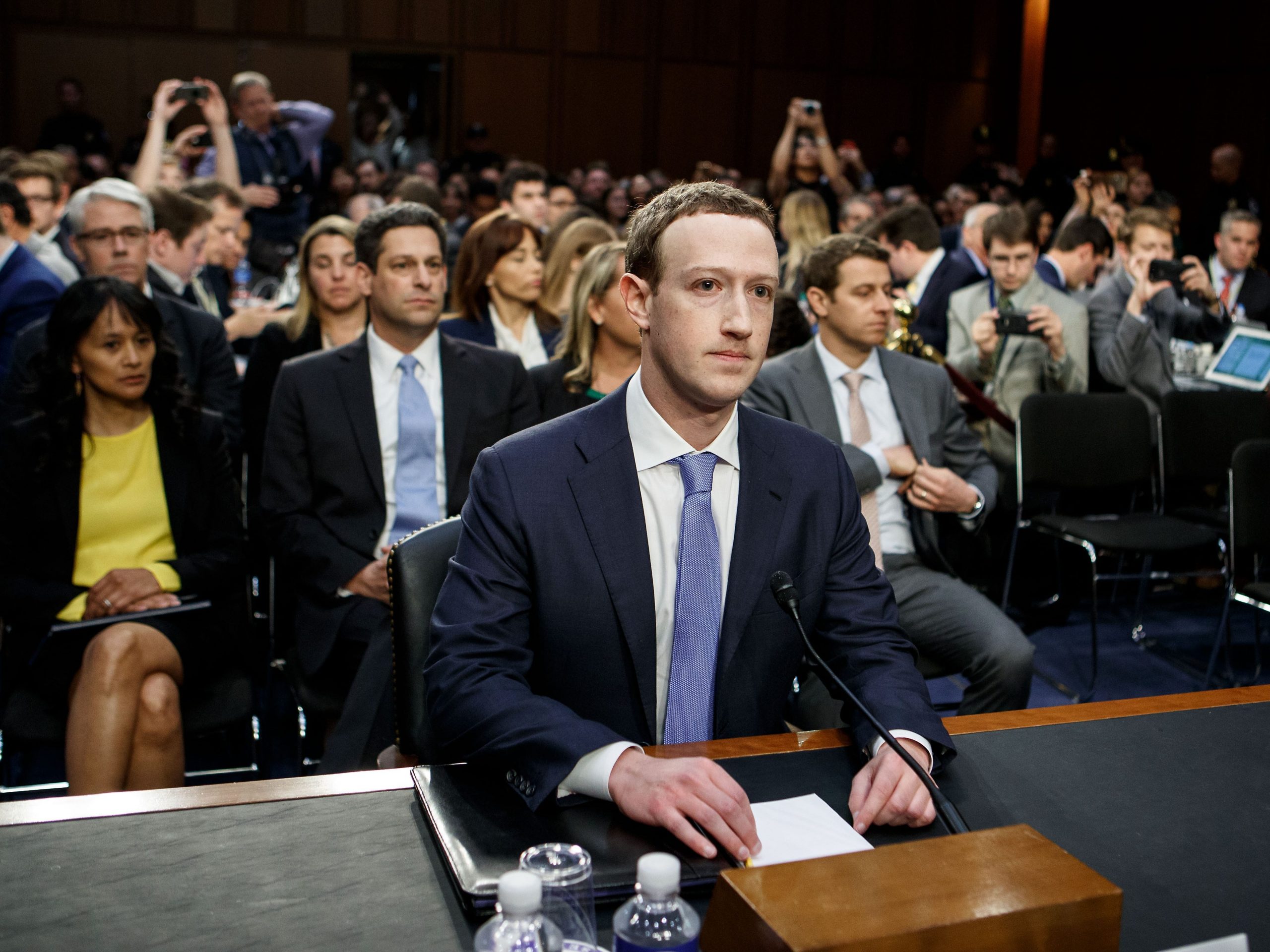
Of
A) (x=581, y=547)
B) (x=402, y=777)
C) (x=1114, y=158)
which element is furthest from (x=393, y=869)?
Result: (x=1114, y=158)

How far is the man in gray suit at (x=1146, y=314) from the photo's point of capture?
481 centimetres

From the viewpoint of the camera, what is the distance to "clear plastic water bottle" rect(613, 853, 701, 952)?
89cm

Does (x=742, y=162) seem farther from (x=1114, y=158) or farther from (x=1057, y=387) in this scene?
(x=1057, y=387)

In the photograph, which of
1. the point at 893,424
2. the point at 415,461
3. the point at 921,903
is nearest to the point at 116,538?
the point at 415,461

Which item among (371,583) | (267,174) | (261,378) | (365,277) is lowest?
(371,583)

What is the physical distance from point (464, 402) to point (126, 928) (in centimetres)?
208

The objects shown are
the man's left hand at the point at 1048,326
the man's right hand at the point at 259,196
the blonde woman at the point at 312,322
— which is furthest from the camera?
the man's right hand at the point at 259,196

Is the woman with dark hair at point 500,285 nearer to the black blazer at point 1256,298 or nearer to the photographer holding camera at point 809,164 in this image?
the black blazer at point 1256,298

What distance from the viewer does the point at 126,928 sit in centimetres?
101

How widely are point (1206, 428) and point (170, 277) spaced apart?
153 inches

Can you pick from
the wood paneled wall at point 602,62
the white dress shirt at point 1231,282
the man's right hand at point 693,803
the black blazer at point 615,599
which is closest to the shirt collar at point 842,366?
the black blazer at point 615,599

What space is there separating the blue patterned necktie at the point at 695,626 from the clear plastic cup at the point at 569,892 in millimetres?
541

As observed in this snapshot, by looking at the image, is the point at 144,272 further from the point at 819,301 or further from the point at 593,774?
the point at 593,774

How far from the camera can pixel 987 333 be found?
4445mm
